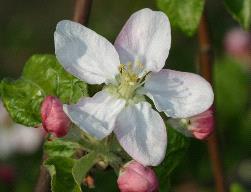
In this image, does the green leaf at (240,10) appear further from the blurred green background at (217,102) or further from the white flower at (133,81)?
the blurred green background at (217,102)

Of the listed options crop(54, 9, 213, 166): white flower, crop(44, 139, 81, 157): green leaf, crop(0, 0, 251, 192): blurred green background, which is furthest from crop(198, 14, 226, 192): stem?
crop(44, 139, 81, 157): green leaf

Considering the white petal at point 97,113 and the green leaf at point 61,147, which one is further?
the green leaf at point 61,147

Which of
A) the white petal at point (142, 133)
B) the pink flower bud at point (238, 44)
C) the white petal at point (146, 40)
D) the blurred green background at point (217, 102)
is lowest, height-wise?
the blurred green background at point (217, 102)

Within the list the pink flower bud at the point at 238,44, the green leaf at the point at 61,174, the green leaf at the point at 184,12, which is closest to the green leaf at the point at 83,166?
the green leaf at the point at 61,174

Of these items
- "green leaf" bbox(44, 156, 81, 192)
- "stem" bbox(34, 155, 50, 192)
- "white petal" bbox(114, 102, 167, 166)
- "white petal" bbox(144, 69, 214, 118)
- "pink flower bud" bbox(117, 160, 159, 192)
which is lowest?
"stem" bbox(34, 155, 50, 192)

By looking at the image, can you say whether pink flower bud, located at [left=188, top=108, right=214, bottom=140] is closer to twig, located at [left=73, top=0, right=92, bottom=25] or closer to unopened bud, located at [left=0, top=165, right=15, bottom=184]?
twig, located at [left=73, top=0, right=92, bottom=25]

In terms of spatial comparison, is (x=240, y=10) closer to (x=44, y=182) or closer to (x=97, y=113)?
(x=97, y=113)
